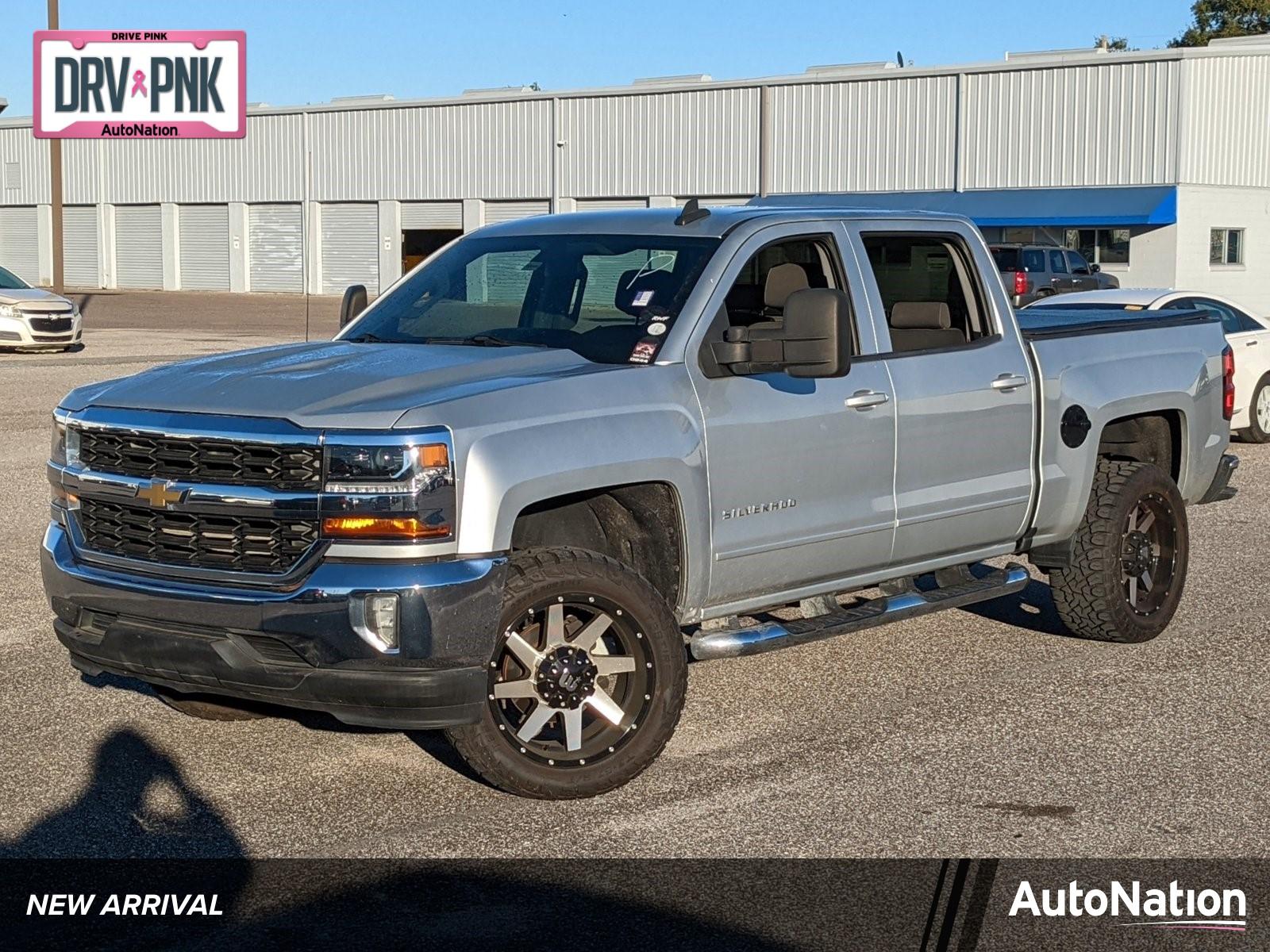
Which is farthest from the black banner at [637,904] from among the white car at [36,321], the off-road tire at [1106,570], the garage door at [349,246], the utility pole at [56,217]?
the garage door at [349,246]

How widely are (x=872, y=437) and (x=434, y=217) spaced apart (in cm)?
5647

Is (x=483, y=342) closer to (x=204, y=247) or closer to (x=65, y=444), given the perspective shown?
(x=65, y=444)

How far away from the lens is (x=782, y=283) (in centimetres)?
712

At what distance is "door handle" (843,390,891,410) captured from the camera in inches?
272

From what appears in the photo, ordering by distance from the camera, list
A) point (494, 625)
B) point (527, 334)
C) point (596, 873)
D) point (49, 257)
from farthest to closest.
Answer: point (49, 257), point (527, 334), point (494, 625), point (596, 873)

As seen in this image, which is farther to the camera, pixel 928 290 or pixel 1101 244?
pixel 1101 244

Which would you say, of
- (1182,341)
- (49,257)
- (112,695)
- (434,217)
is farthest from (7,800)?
(49,257)

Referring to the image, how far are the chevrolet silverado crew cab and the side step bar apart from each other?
0.02 metres

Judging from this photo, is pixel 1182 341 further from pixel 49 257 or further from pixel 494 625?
pixel 49 257

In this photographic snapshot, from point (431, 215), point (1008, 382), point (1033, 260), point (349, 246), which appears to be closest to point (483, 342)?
point (1008, 382)

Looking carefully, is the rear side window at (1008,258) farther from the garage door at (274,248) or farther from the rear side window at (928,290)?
the rear side window at (928,290)

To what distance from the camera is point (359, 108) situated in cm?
6306

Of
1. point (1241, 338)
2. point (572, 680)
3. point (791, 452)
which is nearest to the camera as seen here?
point (572, 680)

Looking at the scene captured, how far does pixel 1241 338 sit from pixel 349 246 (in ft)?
169
